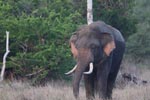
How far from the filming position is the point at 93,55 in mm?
14609

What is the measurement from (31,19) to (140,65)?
1486 cm

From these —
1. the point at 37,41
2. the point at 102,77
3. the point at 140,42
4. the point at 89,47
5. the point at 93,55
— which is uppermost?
the point at 89,47

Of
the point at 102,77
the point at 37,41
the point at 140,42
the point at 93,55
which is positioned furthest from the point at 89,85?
the point at 140,42

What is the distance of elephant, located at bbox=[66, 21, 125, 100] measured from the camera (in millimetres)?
14461

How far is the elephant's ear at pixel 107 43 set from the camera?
14967 mm

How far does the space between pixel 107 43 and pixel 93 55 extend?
64 cm

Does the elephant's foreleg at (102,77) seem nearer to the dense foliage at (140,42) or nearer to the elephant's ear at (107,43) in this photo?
the elephant's ear at (107,43)

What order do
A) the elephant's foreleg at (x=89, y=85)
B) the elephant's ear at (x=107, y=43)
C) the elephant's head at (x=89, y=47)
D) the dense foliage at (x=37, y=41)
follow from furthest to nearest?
the dense foliage at (x=37, y=41) → the elephant's foreleg at (x=89, y=85) → the elephant's ear at (x=107, y=43) → the elephant's head at (x=89, y=47)

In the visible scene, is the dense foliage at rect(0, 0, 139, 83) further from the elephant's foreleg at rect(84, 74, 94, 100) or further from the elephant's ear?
the elephant's ear

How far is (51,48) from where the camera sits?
2220 cm

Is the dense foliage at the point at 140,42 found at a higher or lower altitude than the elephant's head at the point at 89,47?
lower

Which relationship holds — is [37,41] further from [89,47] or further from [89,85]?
[89,47]

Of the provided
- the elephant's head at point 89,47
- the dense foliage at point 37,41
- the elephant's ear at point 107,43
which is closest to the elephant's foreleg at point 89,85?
the elephant's head at point 89,47

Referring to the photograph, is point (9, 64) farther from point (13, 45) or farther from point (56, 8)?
point (56, 8)
